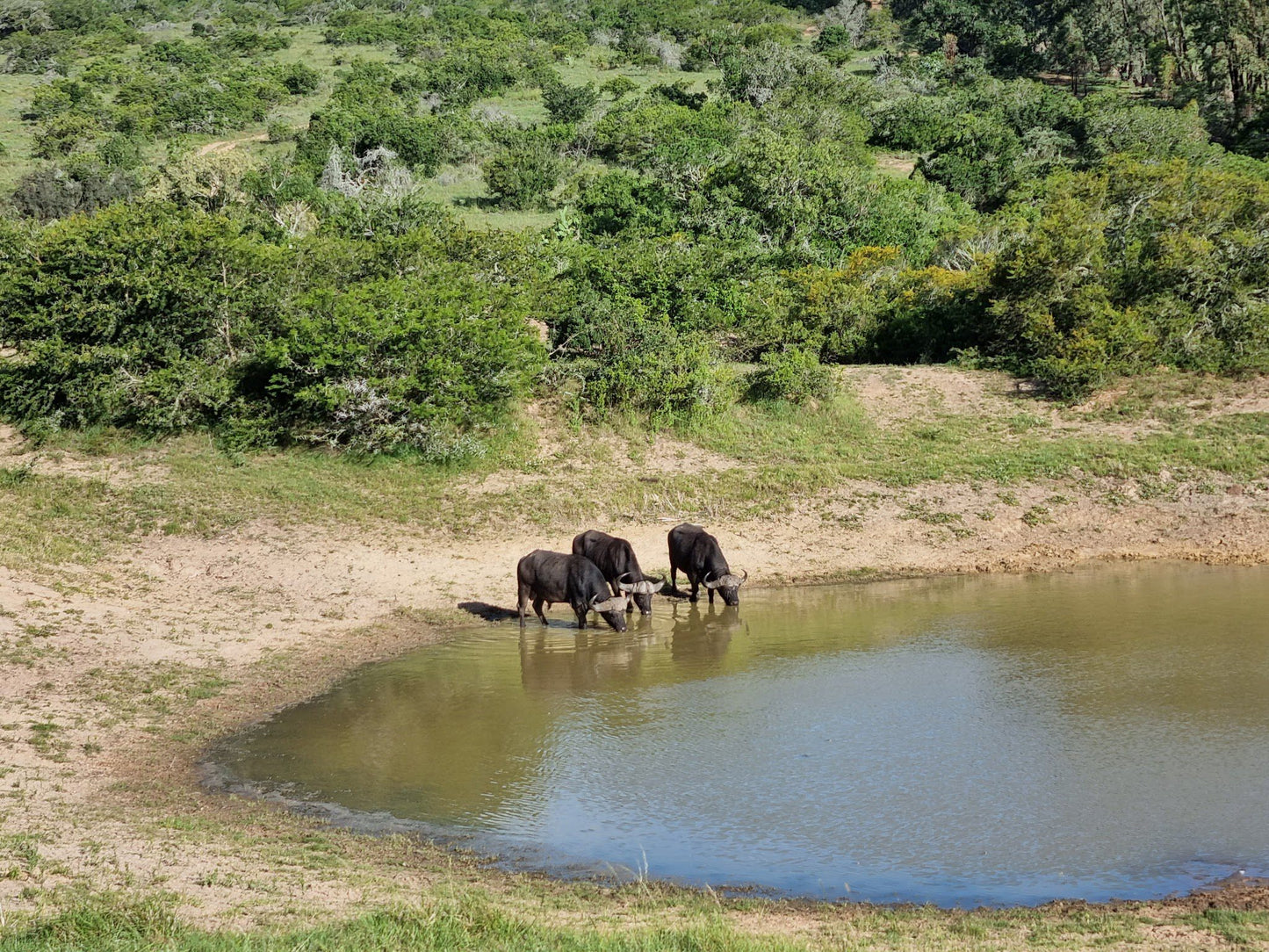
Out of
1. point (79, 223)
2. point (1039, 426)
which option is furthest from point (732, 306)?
point (79, 223)

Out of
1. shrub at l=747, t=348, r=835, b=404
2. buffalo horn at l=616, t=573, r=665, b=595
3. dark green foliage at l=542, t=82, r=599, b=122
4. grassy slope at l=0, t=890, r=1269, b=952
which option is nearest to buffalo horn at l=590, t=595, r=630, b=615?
buffalo horn at l=616, t=573, r=665, b=595

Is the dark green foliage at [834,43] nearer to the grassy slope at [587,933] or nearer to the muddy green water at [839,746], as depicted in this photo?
the muddy green water at [839,746]

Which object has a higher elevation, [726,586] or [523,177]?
[523,177]

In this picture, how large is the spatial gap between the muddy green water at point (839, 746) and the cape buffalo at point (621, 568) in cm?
51

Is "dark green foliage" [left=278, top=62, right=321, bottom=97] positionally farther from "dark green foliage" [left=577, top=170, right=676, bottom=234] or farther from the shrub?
the shrub

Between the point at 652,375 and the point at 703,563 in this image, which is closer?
the point at 703,563

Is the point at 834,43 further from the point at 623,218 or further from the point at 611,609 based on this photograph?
the point at 611,609

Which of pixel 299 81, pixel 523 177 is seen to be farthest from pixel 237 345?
pixel 299 81

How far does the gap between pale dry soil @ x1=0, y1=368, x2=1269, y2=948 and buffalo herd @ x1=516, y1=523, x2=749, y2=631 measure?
1.30 meters

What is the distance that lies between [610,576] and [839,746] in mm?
6758

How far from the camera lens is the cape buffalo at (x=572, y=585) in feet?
61.3

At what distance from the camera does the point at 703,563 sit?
1997cm

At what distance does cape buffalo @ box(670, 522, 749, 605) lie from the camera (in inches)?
780

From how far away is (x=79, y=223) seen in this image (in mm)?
26703
